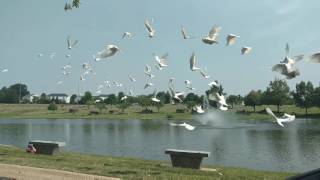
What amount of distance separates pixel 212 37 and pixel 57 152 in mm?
13779

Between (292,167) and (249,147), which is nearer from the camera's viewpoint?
(292,167)

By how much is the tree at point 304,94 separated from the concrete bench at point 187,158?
85253 mm

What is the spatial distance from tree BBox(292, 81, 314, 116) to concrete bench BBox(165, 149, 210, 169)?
85.3 meters

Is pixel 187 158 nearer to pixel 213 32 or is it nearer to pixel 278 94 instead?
pixel 213 32

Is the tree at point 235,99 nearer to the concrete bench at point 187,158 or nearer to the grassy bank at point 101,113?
the grassy bank at point 101,113

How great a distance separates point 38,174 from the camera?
50.4ft

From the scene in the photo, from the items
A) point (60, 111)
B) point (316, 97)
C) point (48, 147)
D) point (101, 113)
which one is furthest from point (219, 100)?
point (60, 111)

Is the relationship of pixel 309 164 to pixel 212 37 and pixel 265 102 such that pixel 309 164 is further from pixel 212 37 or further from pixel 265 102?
pixel 265 102

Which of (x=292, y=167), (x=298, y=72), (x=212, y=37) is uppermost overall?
(x=212, y=37)

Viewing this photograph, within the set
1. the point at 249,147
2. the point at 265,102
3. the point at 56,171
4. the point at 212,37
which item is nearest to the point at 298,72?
the point at 212,37

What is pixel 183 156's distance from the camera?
1962 cm

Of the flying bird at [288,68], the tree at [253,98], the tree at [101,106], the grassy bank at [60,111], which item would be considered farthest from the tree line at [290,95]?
the flying bird at [288,68]

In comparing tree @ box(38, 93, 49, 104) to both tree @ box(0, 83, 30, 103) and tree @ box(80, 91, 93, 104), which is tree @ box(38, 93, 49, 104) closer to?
→ tree @ box(0, 83, 30, 103)

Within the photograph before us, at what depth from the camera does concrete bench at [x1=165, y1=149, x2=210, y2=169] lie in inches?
757
